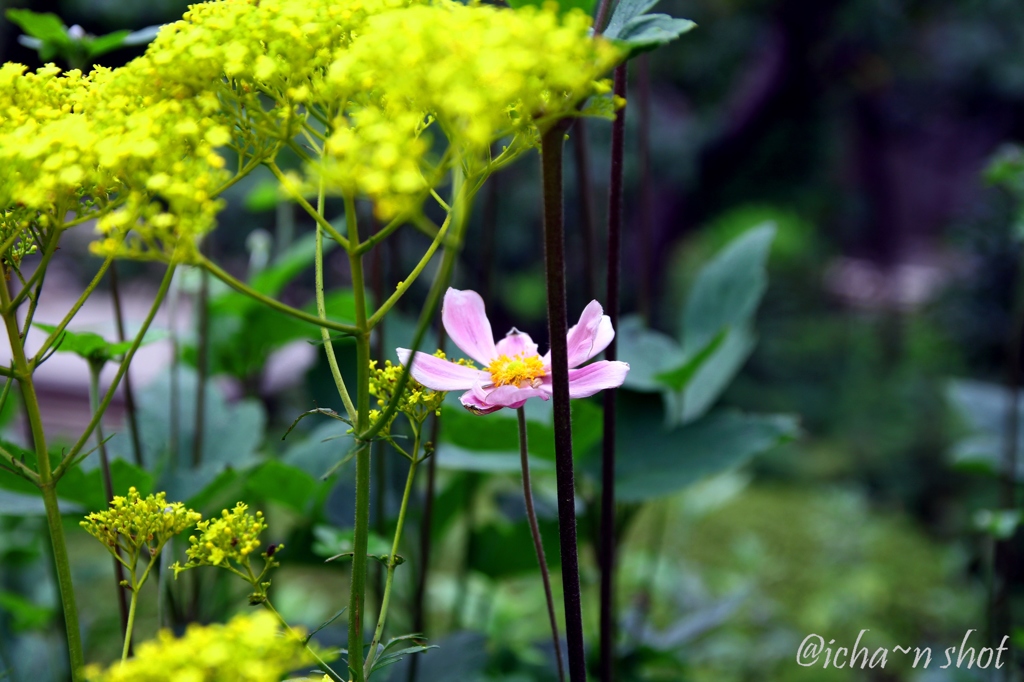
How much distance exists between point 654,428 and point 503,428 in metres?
0.22

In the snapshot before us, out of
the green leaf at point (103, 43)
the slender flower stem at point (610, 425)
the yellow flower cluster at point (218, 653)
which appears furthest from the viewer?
the green leaf at point (103, 43)

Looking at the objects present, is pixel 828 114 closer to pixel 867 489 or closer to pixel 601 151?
pixel 601 151

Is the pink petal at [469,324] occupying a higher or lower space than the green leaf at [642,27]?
lower

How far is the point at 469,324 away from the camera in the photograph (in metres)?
0.42

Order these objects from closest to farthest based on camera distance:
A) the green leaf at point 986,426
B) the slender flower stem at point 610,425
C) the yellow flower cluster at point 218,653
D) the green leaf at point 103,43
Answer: the yellow flower cluster at point 218,653, the slender flower stem at point 610,425, the green leaf at point 103,43, the green leaf at point 986,426

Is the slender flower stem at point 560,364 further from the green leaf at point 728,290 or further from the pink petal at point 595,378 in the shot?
the green leaf at point 728,290

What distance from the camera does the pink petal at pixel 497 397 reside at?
36 cm

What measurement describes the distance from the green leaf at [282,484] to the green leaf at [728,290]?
39 cm

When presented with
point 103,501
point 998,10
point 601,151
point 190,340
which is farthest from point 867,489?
point 103,501

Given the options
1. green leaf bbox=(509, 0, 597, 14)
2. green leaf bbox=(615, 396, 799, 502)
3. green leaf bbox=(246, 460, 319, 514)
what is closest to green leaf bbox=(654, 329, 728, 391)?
green leaf bbox=(615, 396, 799, 502)

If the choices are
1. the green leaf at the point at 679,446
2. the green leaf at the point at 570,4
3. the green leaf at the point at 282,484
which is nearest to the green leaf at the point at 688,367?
the green leaf at the point at 679,446

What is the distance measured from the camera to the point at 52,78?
1.22ft

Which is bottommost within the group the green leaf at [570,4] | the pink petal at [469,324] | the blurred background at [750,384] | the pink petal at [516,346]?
the blurred background at [750,384]

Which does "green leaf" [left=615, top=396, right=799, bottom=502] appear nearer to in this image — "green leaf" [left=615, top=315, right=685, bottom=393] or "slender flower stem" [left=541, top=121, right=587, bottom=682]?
"green leaf" [left=615, top=315, right=685, bottom=393]
